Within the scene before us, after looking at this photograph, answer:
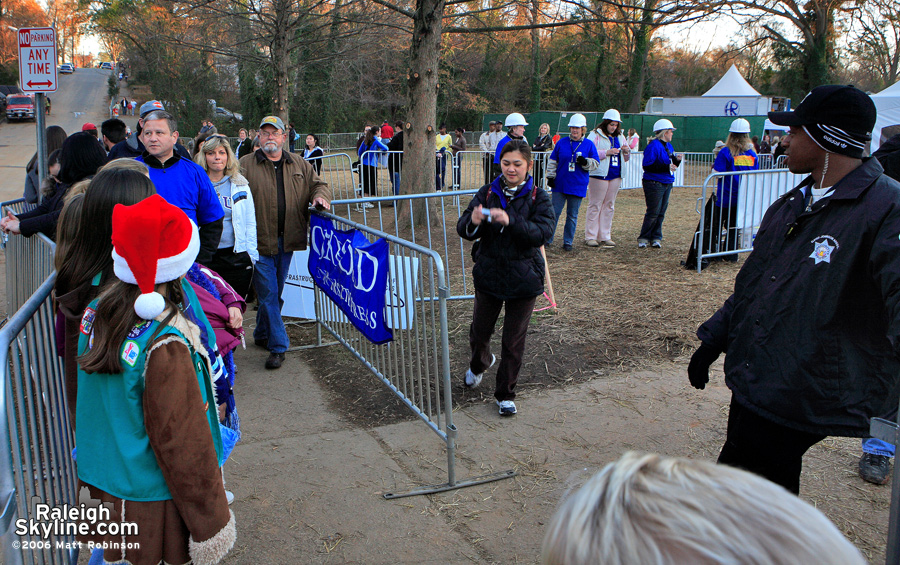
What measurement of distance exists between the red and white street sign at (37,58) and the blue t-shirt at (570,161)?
740cm

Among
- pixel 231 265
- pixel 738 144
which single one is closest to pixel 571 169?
pixel 738 144

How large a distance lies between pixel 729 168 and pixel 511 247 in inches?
243

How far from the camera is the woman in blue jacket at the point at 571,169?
1004cm

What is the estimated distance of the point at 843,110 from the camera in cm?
238

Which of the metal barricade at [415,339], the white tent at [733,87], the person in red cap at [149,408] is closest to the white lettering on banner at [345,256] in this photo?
the metal barricade at [415,339]

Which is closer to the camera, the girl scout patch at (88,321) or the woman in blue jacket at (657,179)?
the girl scout patch at (88,321)

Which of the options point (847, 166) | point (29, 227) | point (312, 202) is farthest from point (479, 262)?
point (29, 227)

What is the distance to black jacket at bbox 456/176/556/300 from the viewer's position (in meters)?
4.42

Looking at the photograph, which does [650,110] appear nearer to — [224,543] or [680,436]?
[680,436]

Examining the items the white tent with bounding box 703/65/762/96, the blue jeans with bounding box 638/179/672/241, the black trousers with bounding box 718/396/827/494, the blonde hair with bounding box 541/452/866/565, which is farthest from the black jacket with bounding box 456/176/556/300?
the white tent with bounding box 703/65/762/96

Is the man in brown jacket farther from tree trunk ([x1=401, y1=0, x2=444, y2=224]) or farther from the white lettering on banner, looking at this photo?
tree trunk ([x1=401, y1=0, x2=444, y2=224])

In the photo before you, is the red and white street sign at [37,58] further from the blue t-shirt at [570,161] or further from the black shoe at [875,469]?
the black shoe at [875,469]

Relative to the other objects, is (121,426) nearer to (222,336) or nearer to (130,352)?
(130,352)

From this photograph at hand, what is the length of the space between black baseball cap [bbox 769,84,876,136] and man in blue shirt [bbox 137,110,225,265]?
3.64m
